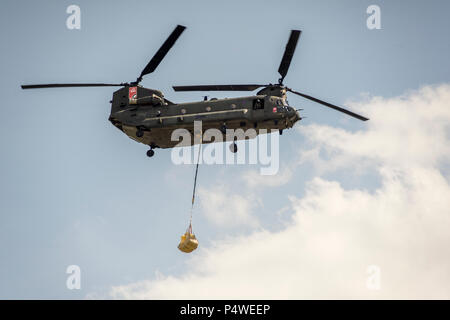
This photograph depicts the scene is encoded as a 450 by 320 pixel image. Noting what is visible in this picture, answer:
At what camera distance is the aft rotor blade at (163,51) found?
46925 millimetres

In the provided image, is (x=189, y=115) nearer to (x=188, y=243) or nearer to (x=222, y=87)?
(x=222, y=87)

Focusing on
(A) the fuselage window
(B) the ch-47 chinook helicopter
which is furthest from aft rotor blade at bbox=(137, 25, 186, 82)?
(A) the fuselage window

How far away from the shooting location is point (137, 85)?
5062 centimetres

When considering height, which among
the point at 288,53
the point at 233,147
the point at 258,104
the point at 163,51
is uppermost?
the point at 163,51

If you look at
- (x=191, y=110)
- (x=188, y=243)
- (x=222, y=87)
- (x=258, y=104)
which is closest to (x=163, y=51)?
(x=191, y=110)

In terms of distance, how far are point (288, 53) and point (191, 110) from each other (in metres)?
6.88

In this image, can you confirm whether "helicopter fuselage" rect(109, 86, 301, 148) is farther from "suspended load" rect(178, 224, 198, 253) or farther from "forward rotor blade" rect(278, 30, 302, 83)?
"suspended load" rect(178, 224, 198, 253)

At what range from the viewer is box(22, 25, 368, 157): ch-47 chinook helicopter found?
46688 millimetres

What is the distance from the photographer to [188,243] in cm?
4438

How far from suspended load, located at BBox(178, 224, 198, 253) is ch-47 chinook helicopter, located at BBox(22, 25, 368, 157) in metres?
6.54

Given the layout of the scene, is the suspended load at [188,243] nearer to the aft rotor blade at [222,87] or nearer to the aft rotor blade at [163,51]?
the aft rotor blade at [222,87]
